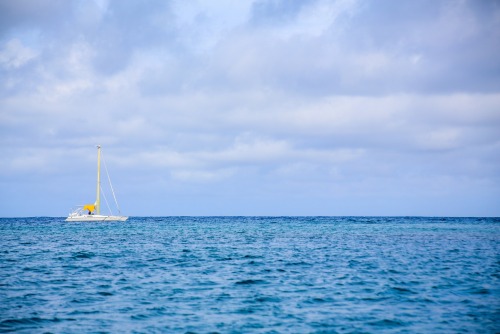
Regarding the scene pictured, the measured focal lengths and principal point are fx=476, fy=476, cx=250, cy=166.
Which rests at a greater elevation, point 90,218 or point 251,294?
point 90,218

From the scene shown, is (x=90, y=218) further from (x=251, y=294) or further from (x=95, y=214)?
(x=251, y=294)

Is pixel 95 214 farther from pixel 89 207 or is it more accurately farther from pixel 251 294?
pixel 251 294

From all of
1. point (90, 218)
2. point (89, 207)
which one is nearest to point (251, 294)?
point (90, 218)

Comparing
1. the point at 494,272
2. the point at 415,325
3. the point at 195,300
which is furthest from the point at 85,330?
the point at 494,272

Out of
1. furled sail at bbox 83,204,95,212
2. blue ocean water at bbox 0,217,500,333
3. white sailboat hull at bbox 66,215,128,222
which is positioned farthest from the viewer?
furled sail at bbox 83,204,95,212

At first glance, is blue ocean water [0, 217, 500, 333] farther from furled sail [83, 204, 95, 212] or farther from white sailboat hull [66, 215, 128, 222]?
furled sail [83, 204, 95, 212]

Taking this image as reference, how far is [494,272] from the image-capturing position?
94.1ft

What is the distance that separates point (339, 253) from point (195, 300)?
2203 cm

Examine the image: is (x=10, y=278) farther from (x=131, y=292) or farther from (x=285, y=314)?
(x=285, y=314)

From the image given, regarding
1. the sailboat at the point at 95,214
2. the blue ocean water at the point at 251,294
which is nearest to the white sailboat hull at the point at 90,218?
the sailboat at the point at 95,214

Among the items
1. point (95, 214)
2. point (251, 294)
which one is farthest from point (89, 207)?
point (251, 294)

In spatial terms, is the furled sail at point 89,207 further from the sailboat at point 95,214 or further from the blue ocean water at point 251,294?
the blue ocean water at point 251,294

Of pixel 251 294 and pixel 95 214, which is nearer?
pixel 251 294

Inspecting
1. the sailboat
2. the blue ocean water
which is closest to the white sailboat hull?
the sailboat
